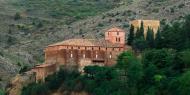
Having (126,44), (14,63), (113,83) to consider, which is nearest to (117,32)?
(126,44)

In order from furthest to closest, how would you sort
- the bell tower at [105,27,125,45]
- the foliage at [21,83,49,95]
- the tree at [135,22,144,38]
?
the bell tower at [105,27,125,45]
the tree at [135,22,144,38]
the foliage at [21,83,49,95]

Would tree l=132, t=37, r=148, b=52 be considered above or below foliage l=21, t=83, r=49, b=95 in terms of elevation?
above

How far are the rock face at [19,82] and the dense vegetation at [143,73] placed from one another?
3682 mm

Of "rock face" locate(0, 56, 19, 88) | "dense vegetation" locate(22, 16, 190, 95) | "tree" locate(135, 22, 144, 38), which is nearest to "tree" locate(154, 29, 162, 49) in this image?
"dense vegetation" locate(22, 16, 190, 95)

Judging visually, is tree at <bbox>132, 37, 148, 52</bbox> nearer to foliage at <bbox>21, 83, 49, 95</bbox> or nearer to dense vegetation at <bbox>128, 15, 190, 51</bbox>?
dense vegetation at <bbox>128, 15, 190, 51</bbox>

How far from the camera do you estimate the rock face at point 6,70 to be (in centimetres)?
16688

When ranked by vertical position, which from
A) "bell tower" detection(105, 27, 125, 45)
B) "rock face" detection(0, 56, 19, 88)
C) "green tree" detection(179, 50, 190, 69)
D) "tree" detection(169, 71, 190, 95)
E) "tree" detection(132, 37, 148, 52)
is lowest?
"rock face" detection(0, 56, 19, 88)

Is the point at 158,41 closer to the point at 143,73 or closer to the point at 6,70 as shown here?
the point at 143,73

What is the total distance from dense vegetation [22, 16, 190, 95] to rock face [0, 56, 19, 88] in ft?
140

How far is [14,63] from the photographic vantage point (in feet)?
573

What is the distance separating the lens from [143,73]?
11475cm

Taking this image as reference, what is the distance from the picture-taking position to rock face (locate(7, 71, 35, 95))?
421ft

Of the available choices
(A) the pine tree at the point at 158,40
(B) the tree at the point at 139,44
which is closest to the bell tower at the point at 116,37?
(B) the tree at the point at 139,44

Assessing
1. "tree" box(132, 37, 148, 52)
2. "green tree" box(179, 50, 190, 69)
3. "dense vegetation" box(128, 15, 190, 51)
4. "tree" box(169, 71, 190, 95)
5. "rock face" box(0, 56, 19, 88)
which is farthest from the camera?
"rock face" box(0, 56, 19, 88)
